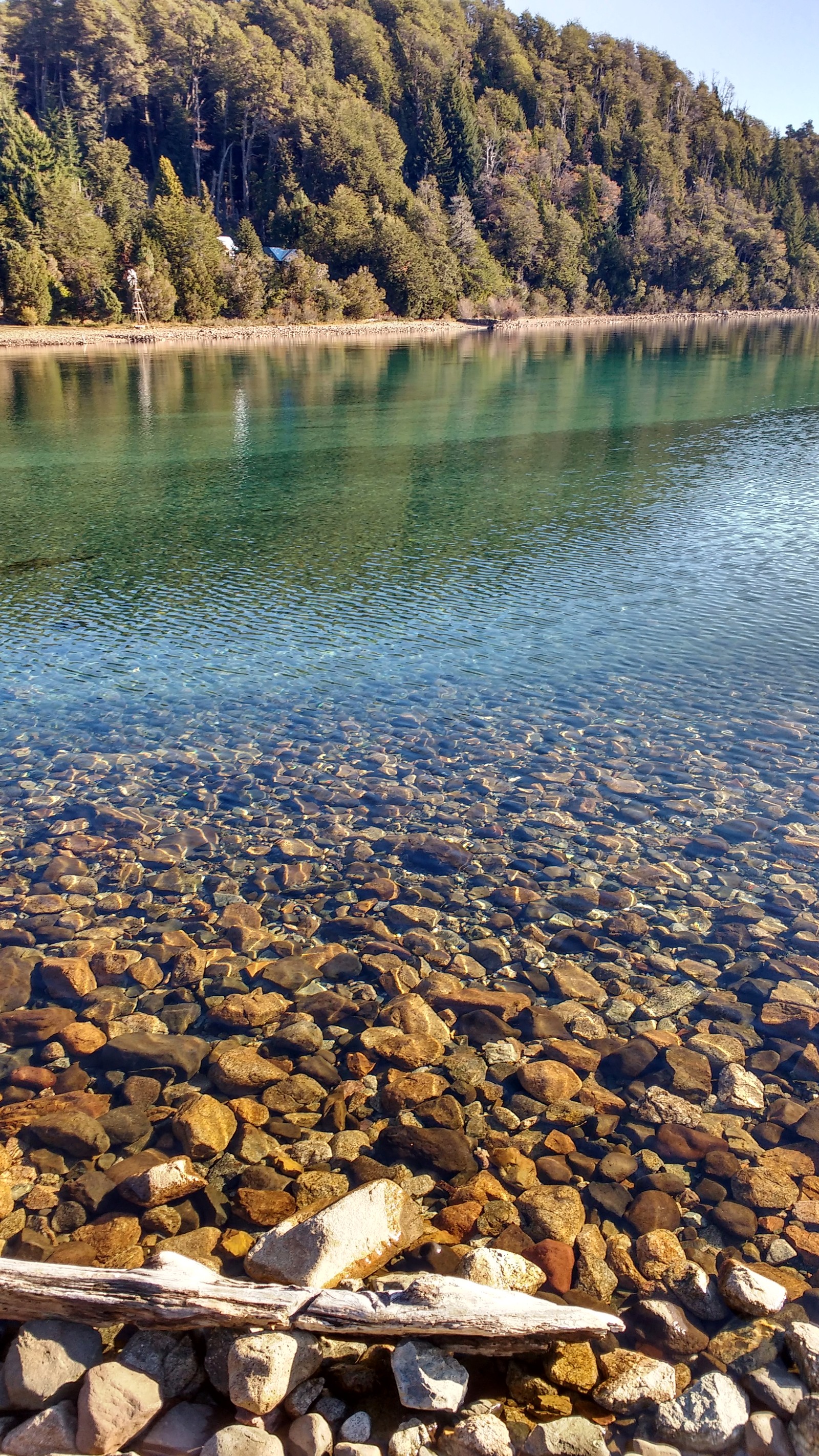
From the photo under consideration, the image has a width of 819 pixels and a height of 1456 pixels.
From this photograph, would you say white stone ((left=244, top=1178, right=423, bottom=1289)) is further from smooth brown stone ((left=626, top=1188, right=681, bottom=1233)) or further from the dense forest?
the dense forest

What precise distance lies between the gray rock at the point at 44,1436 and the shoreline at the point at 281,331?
8589 centimetres

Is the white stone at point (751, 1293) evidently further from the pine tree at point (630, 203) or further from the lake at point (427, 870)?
the pine tree at point (630, 203)

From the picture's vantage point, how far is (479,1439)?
3.97m

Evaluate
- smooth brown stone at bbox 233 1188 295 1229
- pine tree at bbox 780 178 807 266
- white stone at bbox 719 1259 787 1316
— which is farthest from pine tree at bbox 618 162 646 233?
white stone at bbox 719 1259 787 1316

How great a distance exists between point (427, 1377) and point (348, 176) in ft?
468

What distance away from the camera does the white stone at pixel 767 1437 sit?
4051 mm

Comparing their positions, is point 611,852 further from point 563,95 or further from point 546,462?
point 563,95

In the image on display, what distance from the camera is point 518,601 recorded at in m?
18.2

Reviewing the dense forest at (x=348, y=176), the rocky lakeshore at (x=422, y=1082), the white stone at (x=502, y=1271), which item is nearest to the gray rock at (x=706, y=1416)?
the rocky lakeshore at (x=422, y=1082)

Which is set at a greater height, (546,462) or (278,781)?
(546,462)

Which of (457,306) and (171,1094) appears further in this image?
(457,306)

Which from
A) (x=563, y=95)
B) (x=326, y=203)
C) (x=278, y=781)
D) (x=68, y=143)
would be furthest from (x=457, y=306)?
(x=278, y=781)

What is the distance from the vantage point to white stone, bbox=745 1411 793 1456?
Answer: 4051mm

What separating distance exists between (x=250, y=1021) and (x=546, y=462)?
27.6 metres
